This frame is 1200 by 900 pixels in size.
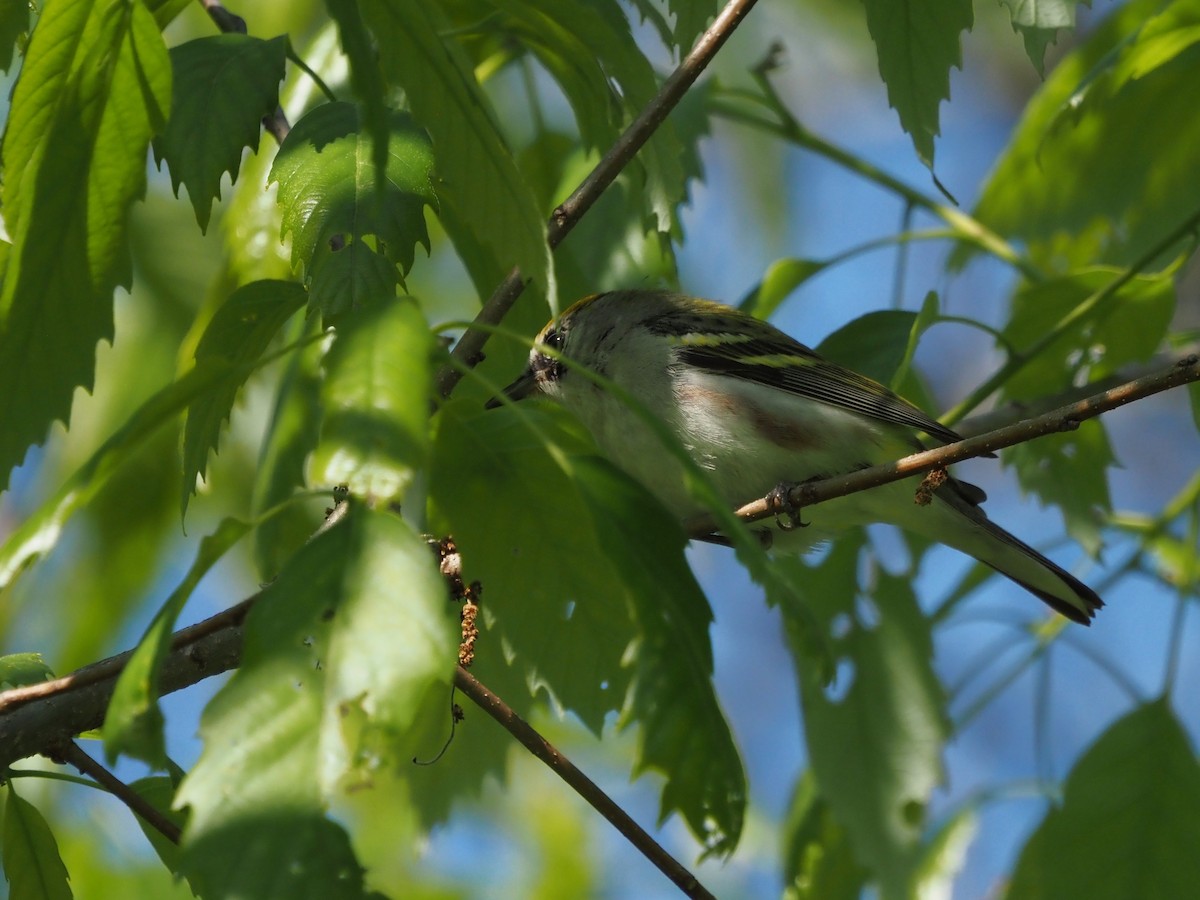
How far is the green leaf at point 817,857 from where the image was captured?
4.35 meters

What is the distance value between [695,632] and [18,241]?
4.66 feet

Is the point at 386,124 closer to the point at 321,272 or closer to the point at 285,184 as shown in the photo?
the point at 321,272

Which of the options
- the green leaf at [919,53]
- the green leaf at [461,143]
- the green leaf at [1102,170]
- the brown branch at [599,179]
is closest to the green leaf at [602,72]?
the brown branch at [599,179]

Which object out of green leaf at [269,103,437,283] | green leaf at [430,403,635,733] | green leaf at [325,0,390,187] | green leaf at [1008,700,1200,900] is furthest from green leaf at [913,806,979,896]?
green leaf at [325,0,390,187]

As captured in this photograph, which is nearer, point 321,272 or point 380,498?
point 380,498

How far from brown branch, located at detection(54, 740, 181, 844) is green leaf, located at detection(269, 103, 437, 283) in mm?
912

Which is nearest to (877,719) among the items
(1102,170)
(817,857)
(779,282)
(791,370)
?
(817,857)

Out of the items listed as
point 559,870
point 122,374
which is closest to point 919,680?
point 559,870

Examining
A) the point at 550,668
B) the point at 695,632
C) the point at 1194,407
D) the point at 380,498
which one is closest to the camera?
the point at 380,498

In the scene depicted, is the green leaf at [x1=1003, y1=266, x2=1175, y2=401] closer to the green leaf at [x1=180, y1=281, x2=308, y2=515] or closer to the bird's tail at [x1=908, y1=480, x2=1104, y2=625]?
the bird's tail at [x1=908, y1=480, x2=1104, y2=625]

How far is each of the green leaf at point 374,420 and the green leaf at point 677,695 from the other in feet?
0.93

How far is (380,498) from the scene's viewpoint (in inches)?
60.5

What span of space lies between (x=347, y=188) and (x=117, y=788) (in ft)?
3.52

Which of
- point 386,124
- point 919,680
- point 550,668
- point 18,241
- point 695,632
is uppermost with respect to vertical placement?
point 919,680
